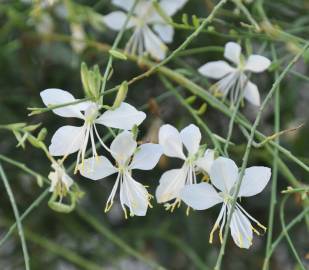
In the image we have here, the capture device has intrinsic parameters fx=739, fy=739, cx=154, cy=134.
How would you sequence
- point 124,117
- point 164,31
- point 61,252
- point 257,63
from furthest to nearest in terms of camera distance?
point 61,252, point 164,31, point 257,63, point 124,117

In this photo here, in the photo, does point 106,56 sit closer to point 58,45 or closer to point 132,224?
point 58,45

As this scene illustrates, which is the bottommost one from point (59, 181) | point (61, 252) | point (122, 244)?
point (61, 252)

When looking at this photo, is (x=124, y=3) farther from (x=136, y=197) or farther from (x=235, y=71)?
(x=136, y=197)

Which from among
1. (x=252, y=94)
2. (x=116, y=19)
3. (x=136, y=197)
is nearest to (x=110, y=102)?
(x=116, y=19)

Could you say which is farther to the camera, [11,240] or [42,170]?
[11,240]

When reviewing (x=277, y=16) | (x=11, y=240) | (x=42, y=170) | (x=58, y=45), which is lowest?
(x=11, y=240)

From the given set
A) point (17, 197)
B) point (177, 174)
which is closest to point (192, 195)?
point (177, 174)
